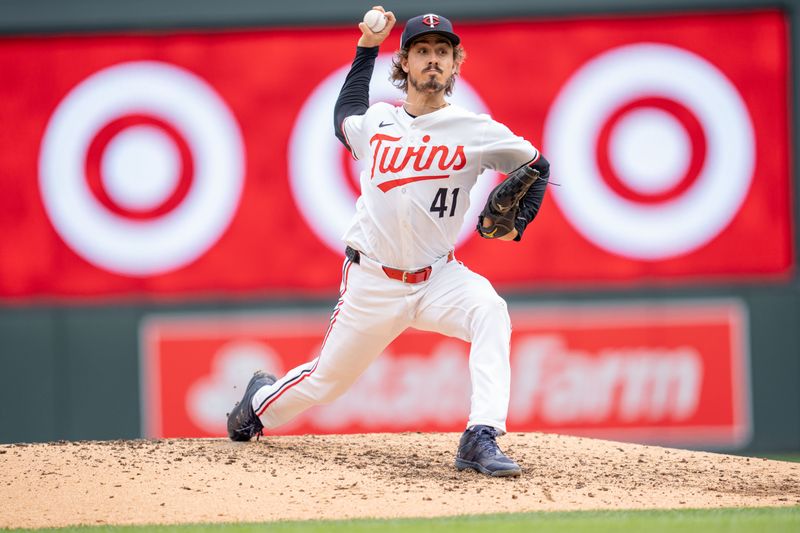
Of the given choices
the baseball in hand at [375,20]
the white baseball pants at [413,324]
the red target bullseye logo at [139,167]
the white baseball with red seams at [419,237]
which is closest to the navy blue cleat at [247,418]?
the white baseball pants at [413,324]

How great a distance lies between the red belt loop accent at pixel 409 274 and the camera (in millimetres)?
5230

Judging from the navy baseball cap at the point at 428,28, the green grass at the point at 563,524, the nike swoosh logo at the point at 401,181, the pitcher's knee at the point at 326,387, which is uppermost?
the navy baseball cap at the point at 428,28

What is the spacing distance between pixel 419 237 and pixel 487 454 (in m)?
0.85

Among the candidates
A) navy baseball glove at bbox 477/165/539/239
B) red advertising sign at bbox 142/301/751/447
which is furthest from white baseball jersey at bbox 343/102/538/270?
red advertising sign at bbox 142/301/751/447

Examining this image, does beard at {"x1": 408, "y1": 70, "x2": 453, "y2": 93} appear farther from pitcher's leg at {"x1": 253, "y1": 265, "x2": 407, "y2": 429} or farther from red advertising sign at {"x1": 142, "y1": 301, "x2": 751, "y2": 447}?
red advertising sign at {"x1": 142, "y1": 301, "x2": 751, "y2": 447}

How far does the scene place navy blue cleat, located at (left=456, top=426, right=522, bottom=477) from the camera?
4973mm

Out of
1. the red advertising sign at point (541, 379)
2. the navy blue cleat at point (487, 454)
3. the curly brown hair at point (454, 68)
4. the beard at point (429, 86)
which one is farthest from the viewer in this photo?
the red advertising sign at point (541, 379)

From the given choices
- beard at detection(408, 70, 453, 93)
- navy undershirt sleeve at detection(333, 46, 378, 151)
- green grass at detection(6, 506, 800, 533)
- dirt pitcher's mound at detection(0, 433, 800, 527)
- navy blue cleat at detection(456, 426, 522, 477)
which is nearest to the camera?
green grass at detection(6, 506, 800, 533)

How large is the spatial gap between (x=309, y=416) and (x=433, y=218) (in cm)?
339

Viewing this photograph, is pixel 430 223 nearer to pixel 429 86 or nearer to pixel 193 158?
pixel 429 86

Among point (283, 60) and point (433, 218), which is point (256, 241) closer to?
point (283, 60)

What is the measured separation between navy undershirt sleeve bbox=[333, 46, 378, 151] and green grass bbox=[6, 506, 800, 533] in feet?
5.63

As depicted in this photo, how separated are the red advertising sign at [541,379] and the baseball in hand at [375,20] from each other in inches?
126

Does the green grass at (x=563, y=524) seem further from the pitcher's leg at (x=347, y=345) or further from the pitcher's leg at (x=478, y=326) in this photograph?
the pitcher's leg at (x=347, y=345)
